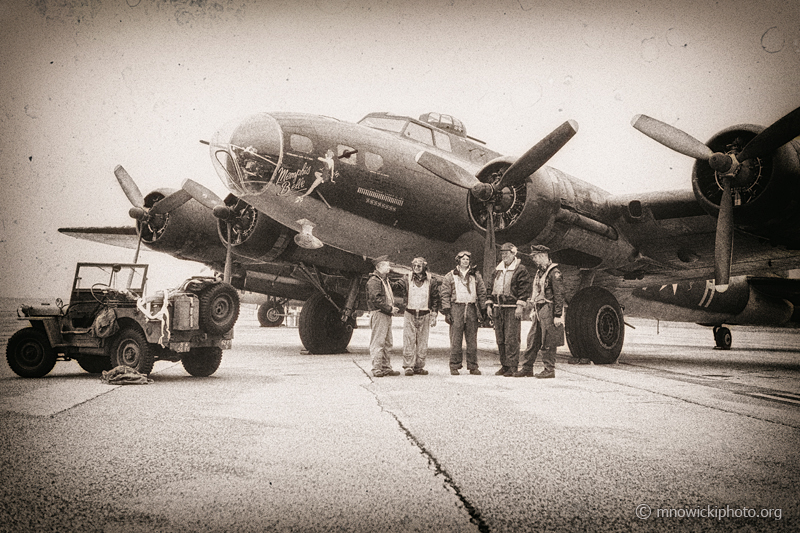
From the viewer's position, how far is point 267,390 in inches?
239

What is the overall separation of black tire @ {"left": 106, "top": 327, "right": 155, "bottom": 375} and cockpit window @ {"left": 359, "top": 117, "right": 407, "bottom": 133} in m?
5.71

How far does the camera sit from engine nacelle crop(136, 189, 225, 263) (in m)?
10.6

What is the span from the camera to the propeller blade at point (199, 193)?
9875mm

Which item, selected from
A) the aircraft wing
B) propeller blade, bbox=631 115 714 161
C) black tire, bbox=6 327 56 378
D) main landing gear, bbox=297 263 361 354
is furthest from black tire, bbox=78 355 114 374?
propeller blade, bbox=631 115 714 161

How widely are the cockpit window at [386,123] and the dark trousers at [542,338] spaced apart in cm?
458

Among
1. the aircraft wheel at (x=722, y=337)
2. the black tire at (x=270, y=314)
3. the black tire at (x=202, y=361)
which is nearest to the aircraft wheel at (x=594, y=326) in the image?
the black tire at (x=202, y=361)

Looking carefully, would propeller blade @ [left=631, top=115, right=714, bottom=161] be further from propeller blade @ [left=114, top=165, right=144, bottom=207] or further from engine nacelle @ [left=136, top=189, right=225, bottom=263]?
propeller blade @ [left=114, top=165, right=144, bottom=207]

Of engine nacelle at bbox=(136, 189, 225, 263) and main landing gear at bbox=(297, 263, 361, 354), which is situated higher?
engine nacelle at bbox=(136, 189, 225, 263)

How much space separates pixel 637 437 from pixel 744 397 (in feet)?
9.58

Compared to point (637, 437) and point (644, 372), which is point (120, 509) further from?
point (644, 372)

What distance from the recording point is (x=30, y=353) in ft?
23.5

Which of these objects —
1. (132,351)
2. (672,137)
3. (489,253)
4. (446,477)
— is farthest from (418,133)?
(446,477)

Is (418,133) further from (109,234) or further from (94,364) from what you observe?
(109,234)

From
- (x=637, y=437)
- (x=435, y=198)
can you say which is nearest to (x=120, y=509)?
(x=637, y=437)
